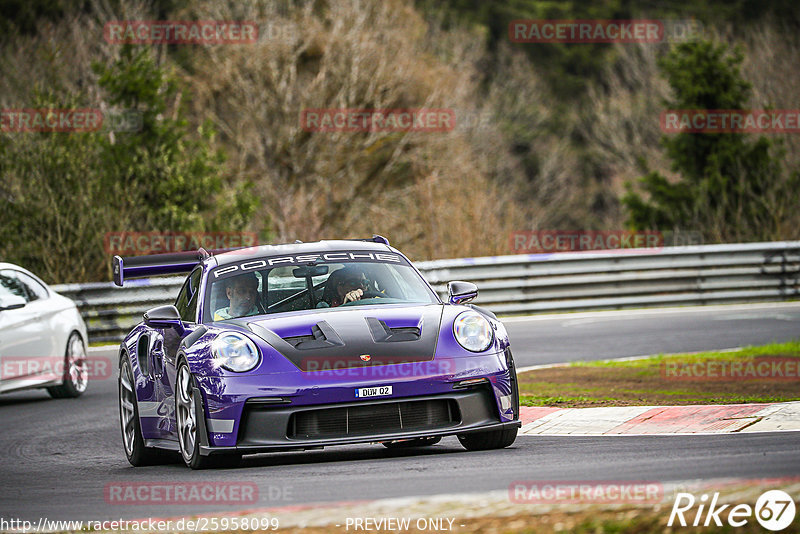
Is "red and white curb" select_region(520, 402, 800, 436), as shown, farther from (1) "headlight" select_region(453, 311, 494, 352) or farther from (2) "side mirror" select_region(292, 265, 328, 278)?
(2) "side mirror" select_region(292, 265, 328, 278)

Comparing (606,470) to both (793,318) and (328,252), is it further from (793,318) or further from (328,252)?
(793,318)

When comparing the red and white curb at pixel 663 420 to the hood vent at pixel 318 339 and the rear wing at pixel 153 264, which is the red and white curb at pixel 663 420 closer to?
the hood vent at pixel 318 339

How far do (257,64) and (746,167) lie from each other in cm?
1803

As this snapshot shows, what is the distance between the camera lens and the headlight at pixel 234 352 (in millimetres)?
8234

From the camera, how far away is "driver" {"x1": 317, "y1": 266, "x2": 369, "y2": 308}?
9406mm

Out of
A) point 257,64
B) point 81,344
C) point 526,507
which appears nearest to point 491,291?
point 81,344

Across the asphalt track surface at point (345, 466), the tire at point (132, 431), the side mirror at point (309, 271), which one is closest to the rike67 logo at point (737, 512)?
the asphalt track surface at point (345, 466)

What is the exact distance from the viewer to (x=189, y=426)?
8617 millimetres

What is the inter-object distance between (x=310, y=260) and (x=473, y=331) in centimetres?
155

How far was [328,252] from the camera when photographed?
984cm

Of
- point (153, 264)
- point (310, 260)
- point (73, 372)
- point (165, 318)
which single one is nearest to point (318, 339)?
point (165, 318)

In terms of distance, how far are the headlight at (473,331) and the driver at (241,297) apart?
1.40m

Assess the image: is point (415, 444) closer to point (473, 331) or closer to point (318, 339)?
point (473, 331)

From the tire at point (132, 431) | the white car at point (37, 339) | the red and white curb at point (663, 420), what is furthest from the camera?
the white car at point (37, 339)
